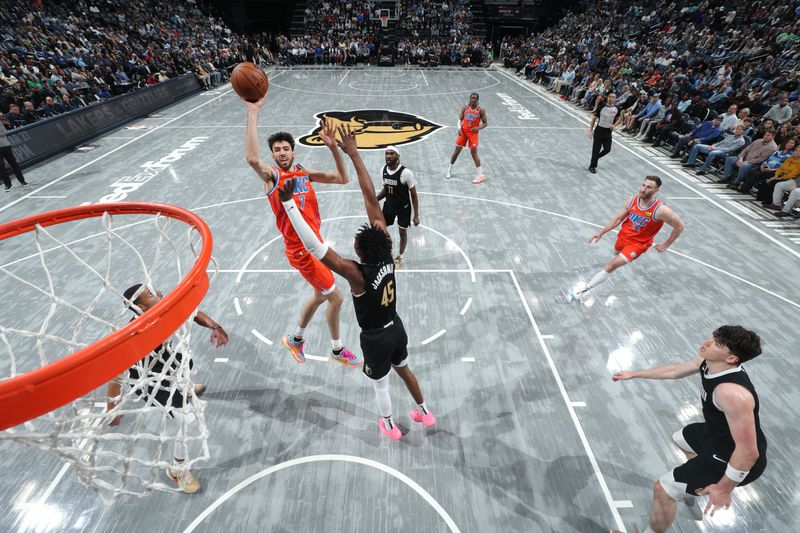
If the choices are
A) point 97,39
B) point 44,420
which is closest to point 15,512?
point 44,420

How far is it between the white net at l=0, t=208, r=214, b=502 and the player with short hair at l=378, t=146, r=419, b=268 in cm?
239

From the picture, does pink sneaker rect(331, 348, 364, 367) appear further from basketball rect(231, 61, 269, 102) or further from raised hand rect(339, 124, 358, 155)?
basketball rect(231, 61, 269, 102)

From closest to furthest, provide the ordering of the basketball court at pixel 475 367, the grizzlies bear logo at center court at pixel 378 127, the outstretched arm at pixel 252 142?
the outstretched arm at pixel 252 142
the basketball court at pixel 475 367
the grizzlies bear logo at center court at pixel 378 127

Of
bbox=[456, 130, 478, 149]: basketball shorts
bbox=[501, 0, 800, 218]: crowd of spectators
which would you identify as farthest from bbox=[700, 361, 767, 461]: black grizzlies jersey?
bbox=[501, 0, 800, 218]: crowd of spectators

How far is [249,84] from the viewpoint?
373 cm

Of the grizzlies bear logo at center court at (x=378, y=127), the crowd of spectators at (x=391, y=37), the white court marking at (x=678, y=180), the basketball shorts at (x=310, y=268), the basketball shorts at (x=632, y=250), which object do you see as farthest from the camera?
the crowd of spectators at (x=391, y=37)

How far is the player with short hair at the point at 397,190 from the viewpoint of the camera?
5.37 m

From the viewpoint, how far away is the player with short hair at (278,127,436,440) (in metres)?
2.75

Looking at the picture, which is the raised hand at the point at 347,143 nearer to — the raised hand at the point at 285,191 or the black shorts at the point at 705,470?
the raised hand at the point at 285,191

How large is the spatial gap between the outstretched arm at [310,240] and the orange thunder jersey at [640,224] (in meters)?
3.81

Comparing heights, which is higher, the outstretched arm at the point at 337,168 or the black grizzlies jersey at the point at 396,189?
the outstretched arm at the point at 337,168

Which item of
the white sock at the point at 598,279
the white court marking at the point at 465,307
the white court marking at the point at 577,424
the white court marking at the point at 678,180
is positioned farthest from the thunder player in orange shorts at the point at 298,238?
the white court marking at the point at 678,180

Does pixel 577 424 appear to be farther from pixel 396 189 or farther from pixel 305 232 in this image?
pixel 396 189

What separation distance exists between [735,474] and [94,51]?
76.7 ft
